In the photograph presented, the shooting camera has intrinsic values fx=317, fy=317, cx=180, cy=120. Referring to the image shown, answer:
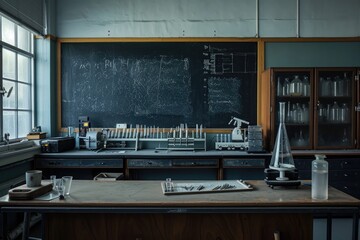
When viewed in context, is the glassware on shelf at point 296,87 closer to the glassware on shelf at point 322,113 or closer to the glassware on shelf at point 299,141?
the glassware on shelf at point 322,113

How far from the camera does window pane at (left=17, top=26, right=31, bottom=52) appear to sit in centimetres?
403

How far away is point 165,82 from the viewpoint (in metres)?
4.42

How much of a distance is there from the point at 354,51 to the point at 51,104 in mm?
4262

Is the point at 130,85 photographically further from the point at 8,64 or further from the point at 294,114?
the point at 294,114

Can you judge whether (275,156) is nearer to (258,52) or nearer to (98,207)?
(98,207)

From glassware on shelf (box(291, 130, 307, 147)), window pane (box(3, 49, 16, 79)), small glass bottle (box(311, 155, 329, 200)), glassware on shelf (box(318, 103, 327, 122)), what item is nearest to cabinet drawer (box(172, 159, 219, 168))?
glassware on shelf (box(291, 130, 307, 147))

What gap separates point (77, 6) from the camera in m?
4.49

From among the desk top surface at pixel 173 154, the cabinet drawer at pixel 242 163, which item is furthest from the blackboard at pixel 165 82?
the cabinet drawer at pixel 242 163

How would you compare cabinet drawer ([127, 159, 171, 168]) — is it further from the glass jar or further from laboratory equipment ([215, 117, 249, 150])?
the glass jar

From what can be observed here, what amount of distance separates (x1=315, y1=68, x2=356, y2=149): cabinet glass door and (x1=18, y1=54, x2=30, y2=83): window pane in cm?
381

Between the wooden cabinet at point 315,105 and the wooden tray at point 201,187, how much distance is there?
1.97m

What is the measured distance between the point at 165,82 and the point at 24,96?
6.19 ft

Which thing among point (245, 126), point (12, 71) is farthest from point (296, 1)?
point (12, 71)

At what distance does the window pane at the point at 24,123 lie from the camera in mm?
4059
